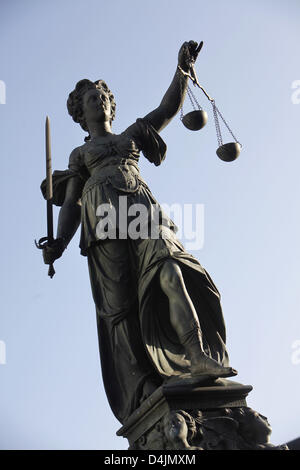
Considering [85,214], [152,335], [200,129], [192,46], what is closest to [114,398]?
[152,335]

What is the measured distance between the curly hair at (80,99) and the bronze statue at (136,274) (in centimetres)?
11

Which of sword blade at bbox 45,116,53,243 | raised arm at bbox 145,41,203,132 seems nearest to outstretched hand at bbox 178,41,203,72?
raised arm at bbox 145,41,203,132

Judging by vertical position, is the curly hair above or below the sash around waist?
above

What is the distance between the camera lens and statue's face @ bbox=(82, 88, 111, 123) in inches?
372

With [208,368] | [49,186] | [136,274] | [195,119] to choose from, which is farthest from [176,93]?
[208,368]

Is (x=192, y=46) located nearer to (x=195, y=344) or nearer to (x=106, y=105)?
(x=106, y=105)

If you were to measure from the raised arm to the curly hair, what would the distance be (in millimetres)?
625

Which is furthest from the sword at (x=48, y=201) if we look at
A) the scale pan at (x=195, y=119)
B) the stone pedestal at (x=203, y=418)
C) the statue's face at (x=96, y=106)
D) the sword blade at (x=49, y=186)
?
the stone pedestal at (x=203, y=418)

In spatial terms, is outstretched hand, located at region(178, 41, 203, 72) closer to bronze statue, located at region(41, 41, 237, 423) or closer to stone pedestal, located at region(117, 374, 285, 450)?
bronze statue, located at region(41, 41, 237, 423)

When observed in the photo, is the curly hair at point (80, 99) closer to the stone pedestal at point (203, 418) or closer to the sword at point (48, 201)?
the sword at point (48, 201)

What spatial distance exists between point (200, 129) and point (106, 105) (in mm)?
1141

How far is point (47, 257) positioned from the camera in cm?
885
